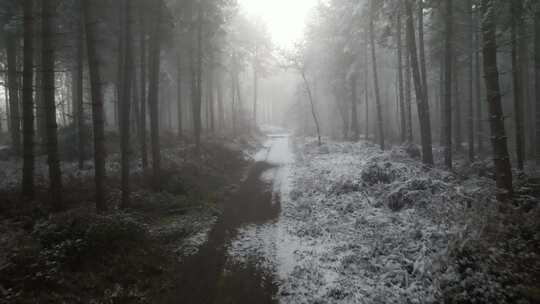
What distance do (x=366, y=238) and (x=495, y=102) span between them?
5205 mm

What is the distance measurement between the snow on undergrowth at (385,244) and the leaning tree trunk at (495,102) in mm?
535

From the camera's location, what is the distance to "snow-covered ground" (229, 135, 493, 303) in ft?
19.8

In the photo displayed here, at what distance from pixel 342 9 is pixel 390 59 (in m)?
15.4

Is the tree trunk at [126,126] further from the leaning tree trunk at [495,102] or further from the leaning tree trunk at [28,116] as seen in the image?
the leaning tree trunk at [495,102]

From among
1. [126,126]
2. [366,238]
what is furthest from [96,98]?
[366,238]

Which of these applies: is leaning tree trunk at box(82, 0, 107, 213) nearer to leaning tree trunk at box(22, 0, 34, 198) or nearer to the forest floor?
the forest floor

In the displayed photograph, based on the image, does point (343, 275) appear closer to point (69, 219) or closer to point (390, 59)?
point (69, 219)

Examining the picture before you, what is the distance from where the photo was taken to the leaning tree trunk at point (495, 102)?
8.05 metres

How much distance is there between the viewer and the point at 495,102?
812 centimetres

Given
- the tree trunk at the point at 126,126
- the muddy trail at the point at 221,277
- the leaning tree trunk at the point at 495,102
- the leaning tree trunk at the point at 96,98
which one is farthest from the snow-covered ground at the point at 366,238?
the leaning tree trunk at the point at 96,98

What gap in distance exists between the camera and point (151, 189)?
13.3m

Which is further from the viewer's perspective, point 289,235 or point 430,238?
point 289,235

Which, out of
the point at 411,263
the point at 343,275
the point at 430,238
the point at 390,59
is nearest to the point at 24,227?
the point at 343,275

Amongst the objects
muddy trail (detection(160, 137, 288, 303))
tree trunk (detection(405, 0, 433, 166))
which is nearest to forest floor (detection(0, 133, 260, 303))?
muddy trail (detection(160, 137, 288, 303))
